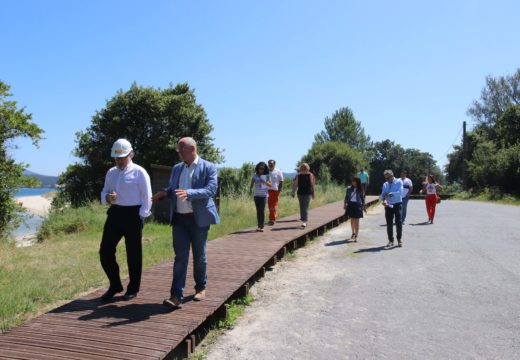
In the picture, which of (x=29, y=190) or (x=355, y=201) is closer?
(x=355, y=201)

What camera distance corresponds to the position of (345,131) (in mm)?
71875

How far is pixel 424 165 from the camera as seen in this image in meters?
71.9

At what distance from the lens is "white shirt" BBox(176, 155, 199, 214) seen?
187 inches

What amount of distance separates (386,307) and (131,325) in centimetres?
312

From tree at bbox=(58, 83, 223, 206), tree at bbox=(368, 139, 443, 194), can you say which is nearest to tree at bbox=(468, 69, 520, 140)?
tree at bbox=(368, 139, 443, 194)

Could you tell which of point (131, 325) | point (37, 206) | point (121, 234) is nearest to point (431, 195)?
point (121, 234)

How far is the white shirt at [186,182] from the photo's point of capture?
4.76 m

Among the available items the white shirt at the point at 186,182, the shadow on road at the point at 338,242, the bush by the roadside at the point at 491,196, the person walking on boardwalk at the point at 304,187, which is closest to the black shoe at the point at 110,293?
the white shirt at the point at 186,182

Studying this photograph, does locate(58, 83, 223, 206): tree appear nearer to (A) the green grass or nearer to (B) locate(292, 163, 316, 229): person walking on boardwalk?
(A) the green grass

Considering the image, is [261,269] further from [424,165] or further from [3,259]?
[424,165]

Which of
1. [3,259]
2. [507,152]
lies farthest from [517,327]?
[507,152]

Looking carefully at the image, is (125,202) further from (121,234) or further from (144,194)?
(121,234)

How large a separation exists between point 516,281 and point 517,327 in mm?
2310

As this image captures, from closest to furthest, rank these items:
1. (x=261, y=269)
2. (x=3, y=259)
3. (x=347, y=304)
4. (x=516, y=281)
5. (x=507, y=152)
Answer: (x=347, y=304) → (x=516, y=281) → (x=261, y=269) → (x=3, y=259) → (x=507, y=152)
